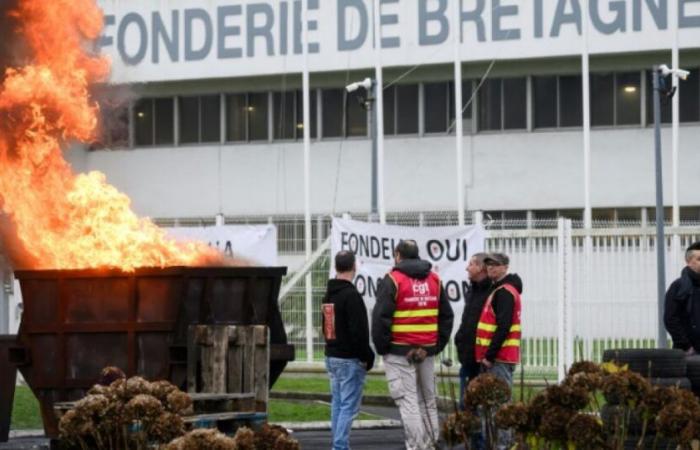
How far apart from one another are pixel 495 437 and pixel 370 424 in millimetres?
11558

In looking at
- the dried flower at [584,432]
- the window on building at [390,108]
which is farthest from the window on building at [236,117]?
the dried flower at [584,432]

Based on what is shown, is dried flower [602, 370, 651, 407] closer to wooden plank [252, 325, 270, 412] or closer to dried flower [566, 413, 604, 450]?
dried flower [566, 413, 604, 450]

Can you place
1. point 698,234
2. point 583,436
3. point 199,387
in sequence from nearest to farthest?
point 583,436 → point 199,387 → point 698,234

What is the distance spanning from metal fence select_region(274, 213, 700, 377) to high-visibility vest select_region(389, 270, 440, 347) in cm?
1015

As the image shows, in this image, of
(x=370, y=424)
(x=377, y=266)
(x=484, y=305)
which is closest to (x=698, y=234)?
(x=377, y=266)

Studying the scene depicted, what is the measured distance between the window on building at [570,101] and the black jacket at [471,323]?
28.1 metres

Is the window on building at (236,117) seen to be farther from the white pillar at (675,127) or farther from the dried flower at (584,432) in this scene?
the dried flower at (584,432)

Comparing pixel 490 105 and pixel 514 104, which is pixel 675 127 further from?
pixel 490 105

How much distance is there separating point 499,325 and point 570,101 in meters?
28.9

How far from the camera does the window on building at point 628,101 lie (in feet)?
137

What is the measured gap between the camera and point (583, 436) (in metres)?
7.59

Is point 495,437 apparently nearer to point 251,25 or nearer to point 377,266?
point 377,266

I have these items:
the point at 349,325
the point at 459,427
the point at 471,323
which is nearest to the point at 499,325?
the point at 471,323

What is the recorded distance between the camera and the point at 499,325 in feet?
46.8
